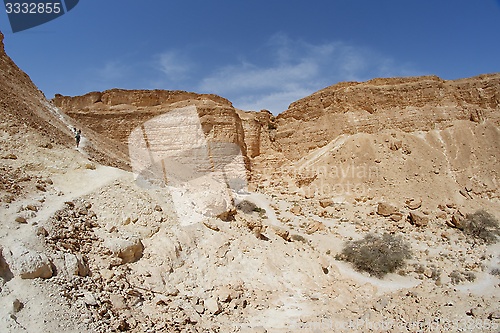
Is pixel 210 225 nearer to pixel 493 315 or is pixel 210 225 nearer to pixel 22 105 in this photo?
pixel 493 315

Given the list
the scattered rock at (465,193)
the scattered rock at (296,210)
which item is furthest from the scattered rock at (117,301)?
the scattered rock at (465,193)

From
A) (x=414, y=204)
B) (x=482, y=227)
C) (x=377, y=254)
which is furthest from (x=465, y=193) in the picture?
(x=377, y=254)

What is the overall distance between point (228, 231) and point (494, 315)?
601 cm

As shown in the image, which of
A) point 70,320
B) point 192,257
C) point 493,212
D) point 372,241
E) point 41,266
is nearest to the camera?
point 70,320

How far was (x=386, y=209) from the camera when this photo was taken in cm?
1853

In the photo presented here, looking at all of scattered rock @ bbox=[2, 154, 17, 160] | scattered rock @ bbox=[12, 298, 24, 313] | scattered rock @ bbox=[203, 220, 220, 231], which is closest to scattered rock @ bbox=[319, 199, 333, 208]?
scattered rock @ bbox=[203, 220, 220, 231]

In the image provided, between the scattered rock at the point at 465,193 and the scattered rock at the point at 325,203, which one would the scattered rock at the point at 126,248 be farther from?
the scattered rock at the point at 465,193

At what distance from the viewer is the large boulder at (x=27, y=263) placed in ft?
17.3

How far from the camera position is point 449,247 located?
1447 cm

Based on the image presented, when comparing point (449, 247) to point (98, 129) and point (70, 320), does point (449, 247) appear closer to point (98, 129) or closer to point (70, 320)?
point (70, 320)

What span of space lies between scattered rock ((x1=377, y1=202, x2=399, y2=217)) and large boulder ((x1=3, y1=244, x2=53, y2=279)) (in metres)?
16.2

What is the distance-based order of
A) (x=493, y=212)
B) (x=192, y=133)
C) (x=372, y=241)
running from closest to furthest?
1. (x=372, y=241)
2. (x=493, y=212)
3. (x=192, y=133)

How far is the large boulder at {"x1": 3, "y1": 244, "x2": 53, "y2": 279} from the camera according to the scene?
17.3 ft

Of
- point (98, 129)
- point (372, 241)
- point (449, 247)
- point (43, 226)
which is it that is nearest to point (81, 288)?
point (43, 226)
